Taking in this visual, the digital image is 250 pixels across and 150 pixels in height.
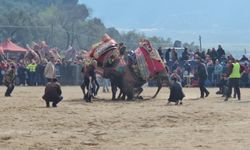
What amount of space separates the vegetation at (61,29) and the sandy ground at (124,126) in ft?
115

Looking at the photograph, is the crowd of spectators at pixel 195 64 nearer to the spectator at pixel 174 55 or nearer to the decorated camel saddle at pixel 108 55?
the spectator at pixel 174 55

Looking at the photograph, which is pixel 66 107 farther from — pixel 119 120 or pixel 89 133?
pixel 89 133

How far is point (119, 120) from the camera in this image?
1997 cm

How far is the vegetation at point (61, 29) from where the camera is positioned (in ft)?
245

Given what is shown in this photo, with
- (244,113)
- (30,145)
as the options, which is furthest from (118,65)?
(30,145)

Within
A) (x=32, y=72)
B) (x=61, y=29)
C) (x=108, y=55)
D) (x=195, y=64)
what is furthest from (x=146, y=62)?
(x=61, y=29)

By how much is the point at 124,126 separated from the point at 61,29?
2232 inches

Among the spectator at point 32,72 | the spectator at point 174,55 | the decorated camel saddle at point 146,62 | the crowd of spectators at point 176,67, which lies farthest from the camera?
the spectator at point 32,72

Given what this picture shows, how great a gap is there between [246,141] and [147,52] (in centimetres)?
1292

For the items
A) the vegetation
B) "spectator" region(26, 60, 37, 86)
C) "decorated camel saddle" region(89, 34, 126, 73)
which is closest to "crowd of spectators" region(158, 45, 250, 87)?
"spectator" region(26, 60, 37, 86)

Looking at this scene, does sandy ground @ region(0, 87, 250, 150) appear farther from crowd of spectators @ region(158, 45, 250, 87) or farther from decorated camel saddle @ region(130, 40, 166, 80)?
crowd of spectators @ region(158, 45, 250, 87)

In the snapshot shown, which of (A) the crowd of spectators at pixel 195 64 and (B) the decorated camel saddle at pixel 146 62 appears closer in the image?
(B) the decorated camel saddle at pixel 146 62

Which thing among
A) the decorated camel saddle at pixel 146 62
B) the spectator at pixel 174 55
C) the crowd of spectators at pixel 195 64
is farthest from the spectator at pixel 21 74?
the decorated camel saddle at pixel 146 62

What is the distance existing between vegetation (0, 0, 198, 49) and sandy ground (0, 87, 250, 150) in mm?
35045
